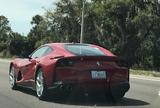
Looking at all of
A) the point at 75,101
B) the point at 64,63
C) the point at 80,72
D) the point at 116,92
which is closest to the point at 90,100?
the point at 75,101

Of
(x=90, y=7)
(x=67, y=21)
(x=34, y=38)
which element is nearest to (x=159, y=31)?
(x=90, y=7)

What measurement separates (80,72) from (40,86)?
4.02ft

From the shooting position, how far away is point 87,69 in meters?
12.8

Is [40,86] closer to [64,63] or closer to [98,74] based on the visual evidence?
[64,63]

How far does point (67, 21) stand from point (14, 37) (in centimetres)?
2602

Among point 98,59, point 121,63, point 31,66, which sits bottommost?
point 31,66

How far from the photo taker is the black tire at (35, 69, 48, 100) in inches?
515

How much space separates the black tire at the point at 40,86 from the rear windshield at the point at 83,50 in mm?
895

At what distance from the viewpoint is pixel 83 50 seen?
13.5 meters

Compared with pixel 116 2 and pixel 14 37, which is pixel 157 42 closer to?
pixel 116 2

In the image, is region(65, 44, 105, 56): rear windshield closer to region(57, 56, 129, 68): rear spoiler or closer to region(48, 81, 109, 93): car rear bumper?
region(57, 56, 129, 68): rear spoiler

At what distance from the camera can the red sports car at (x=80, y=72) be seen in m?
12.7

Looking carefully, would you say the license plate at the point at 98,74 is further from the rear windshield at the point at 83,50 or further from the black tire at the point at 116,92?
the rear windshield at the point at 83,50

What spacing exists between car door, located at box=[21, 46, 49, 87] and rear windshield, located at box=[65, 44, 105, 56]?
0.76 meters
